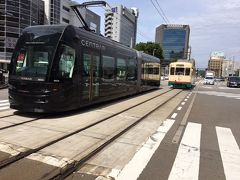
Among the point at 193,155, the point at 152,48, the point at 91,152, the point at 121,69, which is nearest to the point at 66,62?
the point at 91,152

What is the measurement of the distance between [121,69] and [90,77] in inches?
178

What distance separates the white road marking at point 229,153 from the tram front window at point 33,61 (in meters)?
5.51

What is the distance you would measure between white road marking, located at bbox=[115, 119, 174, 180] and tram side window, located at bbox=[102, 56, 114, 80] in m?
4.95

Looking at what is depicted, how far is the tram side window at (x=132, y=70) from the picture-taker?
55.0 feet

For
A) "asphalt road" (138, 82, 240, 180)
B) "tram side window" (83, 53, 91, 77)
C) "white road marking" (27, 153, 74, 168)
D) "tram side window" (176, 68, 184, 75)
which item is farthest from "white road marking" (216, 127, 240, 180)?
"tram side window" (176, 68, 184, 75)

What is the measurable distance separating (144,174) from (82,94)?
5.73 metres

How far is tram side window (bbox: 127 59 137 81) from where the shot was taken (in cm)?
1675

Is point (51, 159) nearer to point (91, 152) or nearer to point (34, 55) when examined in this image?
point (91, 152)

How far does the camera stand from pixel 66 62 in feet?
29.8

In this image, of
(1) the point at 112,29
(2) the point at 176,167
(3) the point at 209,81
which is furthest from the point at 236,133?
(1) the point at 112,29

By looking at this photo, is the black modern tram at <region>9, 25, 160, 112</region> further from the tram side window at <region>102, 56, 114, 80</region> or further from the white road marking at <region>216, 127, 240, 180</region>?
the white road marking at <region>216, 127, 240, 180</region>

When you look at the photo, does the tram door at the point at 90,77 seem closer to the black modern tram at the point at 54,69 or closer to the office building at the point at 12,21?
the black modern tram at the point at 54,69

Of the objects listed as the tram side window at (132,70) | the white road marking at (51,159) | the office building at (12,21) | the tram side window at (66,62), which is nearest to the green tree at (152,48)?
the office building at (12,21)

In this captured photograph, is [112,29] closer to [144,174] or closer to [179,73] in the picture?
[179,73]
